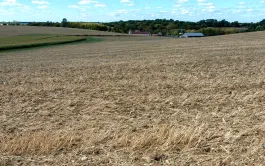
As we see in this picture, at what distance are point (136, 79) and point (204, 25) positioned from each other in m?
127

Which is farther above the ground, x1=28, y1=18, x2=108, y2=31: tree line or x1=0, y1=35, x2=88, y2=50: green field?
x1=28, y1=18, x2=108, y2=31: tree line

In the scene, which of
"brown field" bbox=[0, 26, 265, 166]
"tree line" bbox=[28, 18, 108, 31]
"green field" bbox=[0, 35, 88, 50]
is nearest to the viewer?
"brown field" bbox=[0, 26, 265, 166]

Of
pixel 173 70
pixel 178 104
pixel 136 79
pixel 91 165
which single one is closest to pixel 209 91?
→ pixel 178 104

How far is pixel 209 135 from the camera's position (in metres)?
5.80

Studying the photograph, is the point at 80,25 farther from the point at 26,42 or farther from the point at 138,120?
the point at 138,120

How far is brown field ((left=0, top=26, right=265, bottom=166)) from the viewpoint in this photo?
16.0 ft

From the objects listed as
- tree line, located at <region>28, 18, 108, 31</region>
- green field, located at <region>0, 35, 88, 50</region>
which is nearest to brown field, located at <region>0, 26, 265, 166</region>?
green field, located at <region>0, 35, 88, 50</region>

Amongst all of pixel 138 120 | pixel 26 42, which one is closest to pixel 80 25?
pixel 26 42

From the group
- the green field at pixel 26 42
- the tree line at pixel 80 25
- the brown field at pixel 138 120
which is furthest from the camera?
the tree line at pixel 80 25

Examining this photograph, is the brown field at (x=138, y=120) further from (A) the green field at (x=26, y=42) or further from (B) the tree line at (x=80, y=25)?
(B) the tree line at (x=80, y=25)

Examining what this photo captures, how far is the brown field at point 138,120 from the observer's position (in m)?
4.87

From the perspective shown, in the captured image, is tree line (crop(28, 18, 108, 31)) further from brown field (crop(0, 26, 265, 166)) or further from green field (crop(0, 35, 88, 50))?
brown field (crop(0, 26, 265, 166))

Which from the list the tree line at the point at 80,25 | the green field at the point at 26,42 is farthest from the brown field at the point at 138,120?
the tree line at the point at 80,25

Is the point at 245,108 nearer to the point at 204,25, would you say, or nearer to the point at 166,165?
the point at 166,165
